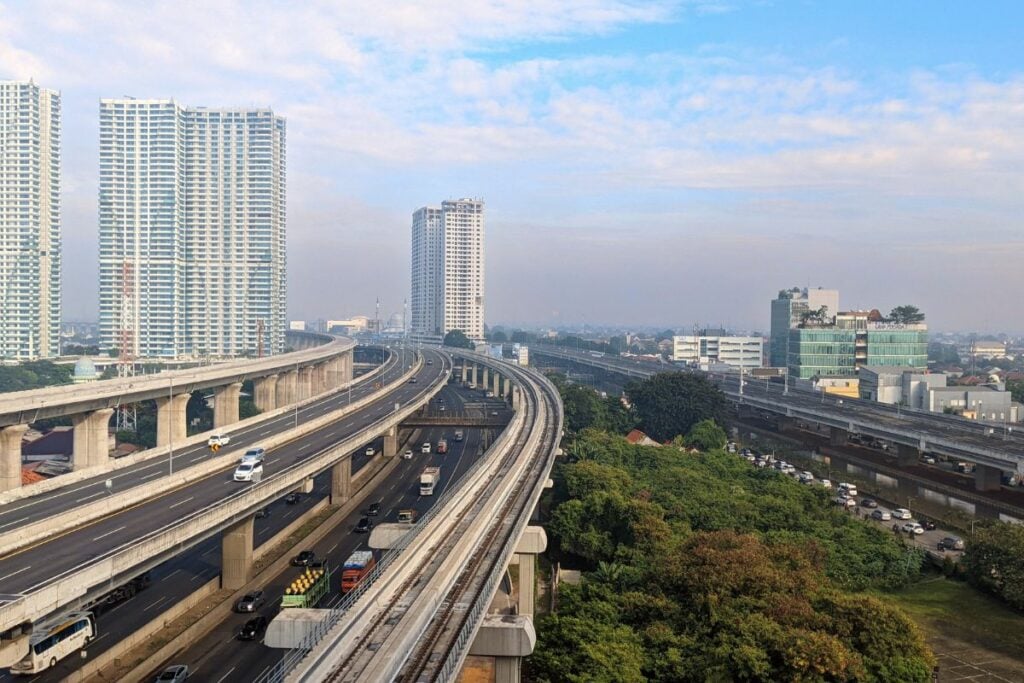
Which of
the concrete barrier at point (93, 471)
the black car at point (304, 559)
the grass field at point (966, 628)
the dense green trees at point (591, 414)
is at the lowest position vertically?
the grass field at point (966, 628)

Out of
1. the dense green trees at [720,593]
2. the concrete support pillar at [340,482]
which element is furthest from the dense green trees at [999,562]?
the concrete support pillar at [340,482]

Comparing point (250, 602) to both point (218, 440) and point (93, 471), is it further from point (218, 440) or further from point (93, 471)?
point (218, 440)

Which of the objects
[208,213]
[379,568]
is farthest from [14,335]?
[379,568]

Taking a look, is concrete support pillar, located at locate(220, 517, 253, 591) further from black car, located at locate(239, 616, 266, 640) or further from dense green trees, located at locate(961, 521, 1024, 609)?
dense green trees, located at locate(961, 521, 1024, 609)

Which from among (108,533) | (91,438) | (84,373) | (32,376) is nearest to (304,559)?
(108,533)

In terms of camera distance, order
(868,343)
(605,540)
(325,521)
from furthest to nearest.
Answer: (868,343) < (325,521) < (605,540)

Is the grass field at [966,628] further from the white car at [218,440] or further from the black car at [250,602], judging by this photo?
the white car at [218,440]

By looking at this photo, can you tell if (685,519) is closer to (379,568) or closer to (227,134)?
(379,568)
